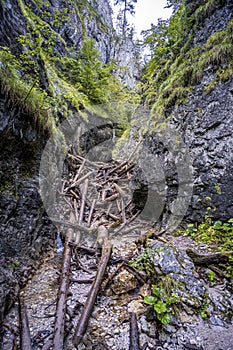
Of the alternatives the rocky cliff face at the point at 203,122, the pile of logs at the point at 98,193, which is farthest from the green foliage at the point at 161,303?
the pile of logs at the point at 98,193

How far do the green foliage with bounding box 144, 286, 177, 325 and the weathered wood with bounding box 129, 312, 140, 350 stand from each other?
0.30m

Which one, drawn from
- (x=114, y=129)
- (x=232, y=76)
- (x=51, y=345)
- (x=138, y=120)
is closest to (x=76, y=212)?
(x=51, y=345)

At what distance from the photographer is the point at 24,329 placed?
2.36 m

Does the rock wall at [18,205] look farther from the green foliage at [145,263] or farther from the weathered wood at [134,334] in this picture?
the green foliage at [145,263]

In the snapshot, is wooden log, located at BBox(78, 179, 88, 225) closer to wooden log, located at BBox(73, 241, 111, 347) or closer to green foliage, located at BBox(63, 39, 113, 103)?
wooden log, located at BBox(73, 241, 111, 347)

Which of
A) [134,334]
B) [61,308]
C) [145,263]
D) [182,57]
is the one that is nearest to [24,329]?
[61,308]

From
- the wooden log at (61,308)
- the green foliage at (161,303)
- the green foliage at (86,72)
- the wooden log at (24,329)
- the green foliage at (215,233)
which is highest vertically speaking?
the green foliage at (86,72)

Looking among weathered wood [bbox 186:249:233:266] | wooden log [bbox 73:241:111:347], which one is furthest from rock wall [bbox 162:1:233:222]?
wooden log [bbox 73:241:111:347]

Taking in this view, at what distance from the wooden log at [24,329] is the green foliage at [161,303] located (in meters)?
1.52

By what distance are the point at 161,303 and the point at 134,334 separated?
Answer: 0.50 meters

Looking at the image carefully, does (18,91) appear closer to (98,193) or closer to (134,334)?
(134,334)

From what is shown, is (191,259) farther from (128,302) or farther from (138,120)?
(138,120)

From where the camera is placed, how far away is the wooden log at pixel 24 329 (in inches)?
84.1

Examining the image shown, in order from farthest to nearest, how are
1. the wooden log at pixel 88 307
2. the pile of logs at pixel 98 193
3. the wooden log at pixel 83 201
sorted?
the pile of logs at pixel 98 193, the wooden log at pixel 83 201, the wooden log at pixel 88 307
